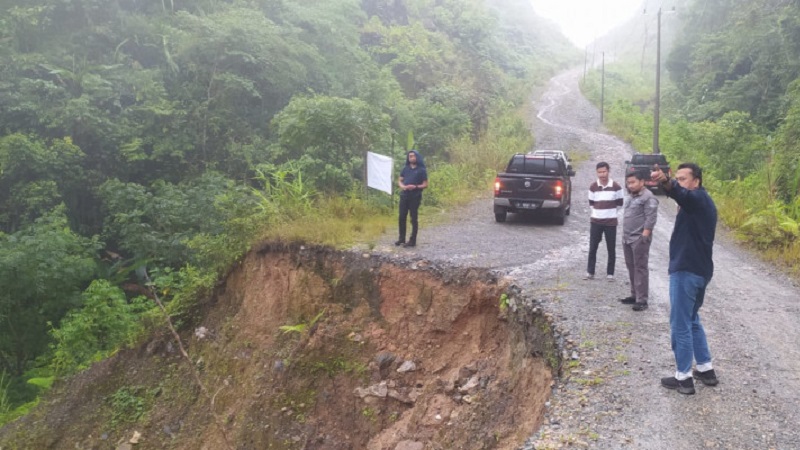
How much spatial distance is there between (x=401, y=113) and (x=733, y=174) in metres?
12.0

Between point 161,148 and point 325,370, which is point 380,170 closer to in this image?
point 325,370

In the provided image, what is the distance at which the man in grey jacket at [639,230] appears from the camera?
630 cm

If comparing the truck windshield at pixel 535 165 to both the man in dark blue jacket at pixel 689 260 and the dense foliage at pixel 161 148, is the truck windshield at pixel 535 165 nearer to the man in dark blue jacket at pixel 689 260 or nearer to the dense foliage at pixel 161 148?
the dense foliage at pixel 161 148

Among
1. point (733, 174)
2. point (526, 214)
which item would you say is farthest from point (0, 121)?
point (733, 174)

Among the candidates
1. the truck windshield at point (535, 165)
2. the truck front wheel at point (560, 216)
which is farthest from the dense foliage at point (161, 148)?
the truck front wheel at point (560, 216)

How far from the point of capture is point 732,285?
838 cm

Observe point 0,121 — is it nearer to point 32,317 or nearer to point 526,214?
point 32,317

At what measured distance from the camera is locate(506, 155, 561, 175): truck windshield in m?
13.4

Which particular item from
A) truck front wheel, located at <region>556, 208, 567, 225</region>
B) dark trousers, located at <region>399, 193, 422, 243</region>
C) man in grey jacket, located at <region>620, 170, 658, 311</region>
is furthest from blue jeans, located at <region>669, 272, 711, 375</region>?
truck front wheel, located at <region>556, 208, 567, 225</region>

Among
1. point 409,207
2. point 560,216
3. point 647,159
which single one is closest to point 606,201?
point 409,207

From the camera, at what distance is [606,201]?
24.4ft

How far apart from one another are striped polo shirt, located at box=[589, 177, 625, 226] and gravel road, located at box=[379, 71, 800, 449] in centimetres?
99

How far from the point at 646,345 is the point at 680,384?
3.34 feet

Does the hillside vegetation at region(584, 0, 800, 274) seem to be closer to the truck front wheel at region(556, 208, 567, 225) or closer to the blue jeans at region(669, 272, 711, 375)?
the truck front wheel at region(556, 208, 567, 225)
